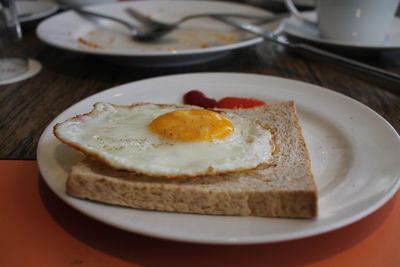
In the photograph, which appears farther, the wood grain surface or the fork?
the fork

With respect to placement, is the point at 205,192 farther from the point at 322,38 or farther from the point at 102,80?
the point at 322,38

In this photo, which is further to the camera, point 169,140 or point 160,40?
point 160,40

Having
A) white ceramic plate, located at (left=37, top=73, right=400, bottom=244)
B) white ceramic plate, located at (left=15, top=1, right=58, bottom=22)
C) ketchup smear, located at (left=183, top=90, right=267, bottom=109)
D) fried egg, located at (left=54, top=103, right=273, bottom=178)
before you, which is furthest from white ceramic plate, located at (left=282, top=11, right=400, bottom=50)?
white ceramic plate, located at (left=15, top=1, right=58, bottom=22)

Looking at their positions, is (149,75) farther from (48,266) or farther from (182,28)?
(48,266)

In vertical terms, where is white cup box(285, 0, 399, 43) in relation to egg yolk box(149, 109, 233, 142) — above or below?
above

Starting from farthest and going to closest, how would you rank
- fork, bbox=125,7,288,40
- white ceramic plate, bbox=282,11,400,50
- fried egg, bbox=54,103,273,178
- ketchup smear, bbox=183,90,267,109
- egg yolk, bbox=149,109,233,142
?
1. fork, bbox=125,7,288,40
2. white ceramic plate, bbox=282,11,400,50
3. ketchup smear, bbox=183,90,267,109
4. egg yolk, bbox=149,109,233,142
5. fried egg, bbox=54,103,273,178

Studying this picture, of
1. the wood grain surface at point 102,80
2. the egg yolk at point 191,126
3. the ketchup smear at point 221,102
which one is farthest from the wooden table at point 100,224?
the ketchup smear at point 221,102

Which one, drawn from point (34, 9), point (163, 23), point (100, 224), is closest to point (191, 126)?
point (100, 224)

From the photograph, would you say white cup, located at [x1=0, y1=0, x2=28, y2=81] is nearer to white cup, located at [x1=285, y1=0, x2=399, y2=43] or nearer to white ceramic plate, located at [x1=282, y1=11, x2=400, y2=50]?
white ceramic plate, located at [x1=282, y1=11, x2=400, y2=50]
